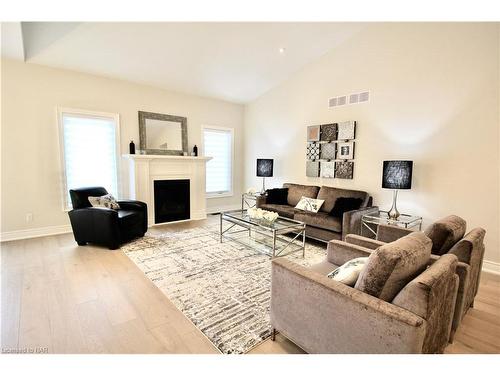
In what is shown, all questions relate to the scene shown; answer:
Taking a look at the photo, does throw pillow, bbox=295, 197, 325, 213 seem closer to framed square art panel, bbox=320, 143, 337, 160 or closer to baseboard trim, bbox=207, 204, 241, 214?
framed square art panel, bbox=320, 143, 337, 160

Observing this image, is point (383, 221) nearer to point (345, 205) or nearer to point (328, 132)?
point (345, 205)

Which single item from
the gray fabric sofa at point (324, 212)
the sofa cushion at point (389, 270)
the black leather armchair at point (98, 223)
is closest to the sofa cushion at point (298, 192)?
the gray fabric sofa at point (324, 212)

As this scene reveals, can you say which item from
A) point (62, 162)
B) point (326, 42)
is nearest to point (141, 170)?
point (62, 162)

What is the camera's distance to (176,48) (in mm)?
3986

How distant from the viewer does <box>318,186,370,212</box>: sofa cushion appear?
165 inches

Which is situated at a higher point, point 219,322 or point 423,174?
point 423,174

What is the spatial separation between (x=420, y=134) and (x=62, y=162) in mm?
5633

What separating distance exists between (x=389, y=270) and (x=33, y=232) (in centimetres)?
512

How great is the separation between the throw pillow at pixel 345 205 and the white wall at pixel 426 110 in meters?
0.53

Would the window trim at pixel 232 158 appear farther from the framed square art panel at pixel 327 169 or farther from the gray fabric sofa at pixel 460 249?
the gray fabric sofa at pixel 460 249

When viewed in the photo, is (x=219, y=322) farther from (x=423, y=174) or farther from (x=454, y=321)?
(x=423, y=174)

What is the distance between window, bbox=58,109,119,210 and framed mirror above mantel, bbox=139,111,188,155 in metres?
0.50
